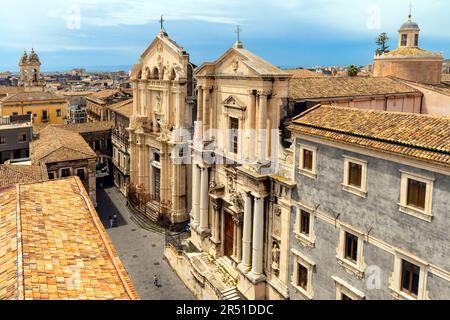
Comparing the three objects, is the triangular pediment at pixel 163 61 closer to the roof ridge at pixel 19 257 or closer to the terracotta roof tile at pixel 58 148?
the terracotta roof tile at pixel 58 148

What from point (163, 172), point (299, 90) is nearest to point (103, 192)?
point (163, 172)

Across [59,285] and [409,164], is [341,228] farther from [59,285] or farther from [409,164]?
[59,285]

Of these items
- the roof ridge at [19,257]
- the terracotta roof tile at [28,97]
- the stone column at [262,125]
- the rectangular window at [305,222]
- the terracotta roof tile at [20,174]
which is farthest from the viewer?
the terracotta roof tile at [28,97]

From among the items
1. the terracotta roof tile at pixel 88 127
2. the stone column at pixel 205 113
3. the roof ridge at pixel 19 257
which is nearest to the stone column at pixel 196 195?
the stone column at pixel 205 113

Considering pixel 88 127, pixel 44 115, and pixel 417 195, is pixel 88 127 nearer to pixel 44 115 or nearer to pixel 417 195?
pixel 44 115

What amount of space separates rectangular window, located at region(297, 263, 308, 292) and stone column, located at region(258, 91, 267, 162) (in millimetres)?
6996

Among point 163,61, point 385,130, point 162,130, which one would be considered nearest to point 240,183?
point 385,130

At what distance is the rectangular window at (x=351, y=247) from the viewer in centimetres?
2016

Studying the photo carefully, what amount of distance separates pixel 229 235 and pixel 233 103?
32.8ft

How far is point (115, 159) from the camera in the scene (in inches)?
2330

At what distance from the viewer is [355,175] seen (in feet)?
64.8

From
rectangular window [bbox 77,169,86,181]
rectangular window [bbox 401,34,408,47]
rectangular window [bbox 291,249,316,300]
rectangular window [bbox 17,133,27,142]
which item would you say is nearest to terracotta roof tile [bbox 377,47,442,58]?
rectangular window [bbox 401,34,408,47]

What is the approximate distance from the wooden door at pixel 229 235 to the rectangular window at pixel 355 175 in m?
13.5

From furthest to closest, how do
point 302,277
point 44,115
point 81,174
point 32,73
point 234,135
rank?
point 32,73
point 44,115
point 81,174
point 234,135
point 302,277
